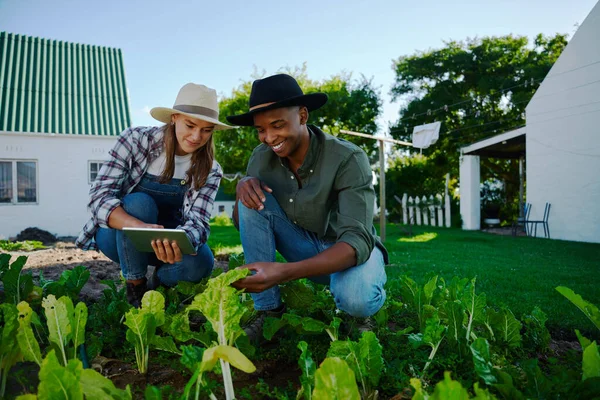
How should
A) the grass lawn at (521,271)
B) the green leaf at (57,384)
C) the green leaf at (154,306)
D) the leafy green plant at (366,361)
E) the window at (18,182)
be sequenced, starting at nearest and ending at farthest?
the green leaf at (57,384)
the leafy green plant at (366,361)
the green leaf at (154,306)
the grass lawn at (521,271)
the window at (18,182)

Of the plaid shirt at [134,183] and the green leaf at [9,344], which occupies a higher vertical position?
the plaid shirt at [134,183]

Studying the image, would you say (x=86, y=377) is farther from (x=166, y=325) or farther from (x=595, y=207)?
(x=595, y=207)

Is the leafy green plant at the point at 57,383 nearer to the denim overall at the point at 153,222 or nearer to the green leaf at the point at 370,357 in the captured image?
the green leaf at the point at 370,357

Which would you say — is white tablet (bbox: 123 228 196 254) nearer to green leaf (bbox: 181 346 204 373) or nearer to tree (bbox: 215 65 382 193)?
green leaf (bbox: 181 346 204 373)

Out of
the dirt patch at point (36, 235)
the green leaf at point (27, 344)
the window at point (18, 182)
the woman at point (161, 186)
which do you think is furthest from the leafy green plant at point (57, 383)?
the window at point (18, 182)

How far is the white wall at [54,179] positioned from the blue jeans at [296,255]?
37.8 feet

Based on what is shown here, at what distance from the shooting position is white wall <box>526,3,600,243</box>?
9.92 meters

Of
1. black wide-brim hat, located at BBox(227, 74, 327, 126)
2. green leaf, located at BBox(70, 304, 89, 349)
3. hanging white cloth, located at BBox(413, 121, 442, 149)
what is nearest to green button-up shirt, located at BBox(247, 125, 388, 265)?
black wide-brim hat, located at BBox(227, 74, 327, 126)

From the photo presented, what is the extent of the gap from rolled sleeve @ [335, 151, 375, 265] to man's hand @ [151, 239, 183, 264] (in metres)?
0.88

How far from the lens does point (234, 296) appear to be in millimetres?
1643

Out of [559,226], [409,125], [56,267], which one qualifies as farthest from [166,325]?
[409,125]

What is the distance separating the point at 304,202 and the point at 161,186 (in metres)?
1.05

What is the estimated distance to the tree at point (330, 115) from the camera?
968 inches

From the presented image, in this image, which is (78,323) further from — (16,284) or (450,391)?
(450,391)
